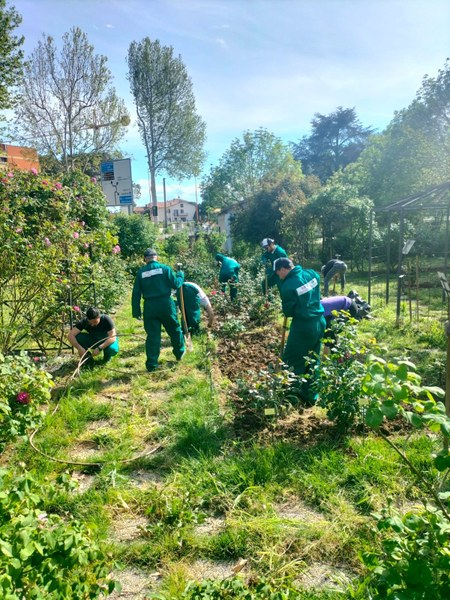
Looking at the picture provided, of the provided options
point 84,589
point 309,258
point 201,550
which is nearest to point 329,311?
point 201,550

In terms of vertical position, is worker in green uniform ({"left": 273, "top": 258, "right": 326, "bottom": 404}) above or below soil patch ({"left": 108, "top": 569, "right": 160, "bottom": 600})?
above

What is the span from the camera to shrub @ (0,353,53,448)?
3.08 m

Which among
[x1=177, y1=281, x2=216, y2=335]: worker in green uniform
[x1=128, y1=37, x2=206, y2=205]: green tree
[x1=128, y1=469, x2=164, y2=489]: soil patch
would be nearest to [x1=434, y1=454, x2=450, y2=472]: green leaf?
[x1=128, y1=469, x2=164, y2=489]: soil patch

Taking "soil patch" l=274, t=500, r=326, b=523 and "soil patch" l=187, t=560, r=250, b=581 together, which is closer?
"soil patch" l=187, t=560, r=250, b=581

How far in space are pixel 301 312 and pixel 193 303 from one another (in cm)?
324

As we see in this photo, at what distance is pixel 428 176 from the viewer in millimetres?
19328

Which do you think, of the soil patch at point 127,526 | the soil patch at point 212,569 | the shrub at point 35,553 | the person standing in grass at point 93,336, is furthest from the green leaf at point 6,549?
the person standing in grass at point 93,336

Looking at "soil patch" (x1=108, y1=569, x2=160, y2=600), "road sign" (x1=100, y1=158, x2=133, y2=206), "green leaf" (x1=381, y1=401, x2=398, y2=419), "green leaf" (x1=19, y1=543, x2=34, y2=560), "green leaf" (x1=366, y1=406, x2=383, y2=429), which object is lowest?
"soil patch" (x1=108, y1=569, x2=160, y2=600)

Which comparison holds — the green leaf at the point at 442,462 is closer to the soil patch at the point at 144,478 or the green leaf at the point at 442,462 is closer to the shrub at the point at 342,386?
the shrub at the point at 342,386

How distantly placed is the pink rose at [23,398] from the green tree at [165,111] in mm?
30238

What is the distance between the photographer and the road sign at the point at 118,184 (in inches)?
430

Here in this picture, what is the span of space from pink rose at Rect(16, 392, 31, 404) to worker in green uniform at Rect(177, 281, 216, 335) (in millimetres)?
4237

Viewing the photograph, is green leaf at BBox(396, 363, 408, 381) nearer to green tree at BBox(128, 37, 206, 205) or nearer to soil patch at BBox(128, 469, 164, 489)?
soil patch at BBox(128, 469, 164, 489)

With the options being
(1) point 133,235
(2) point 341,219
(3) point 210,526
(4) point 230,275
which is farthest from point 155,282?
(2) point 341,219
